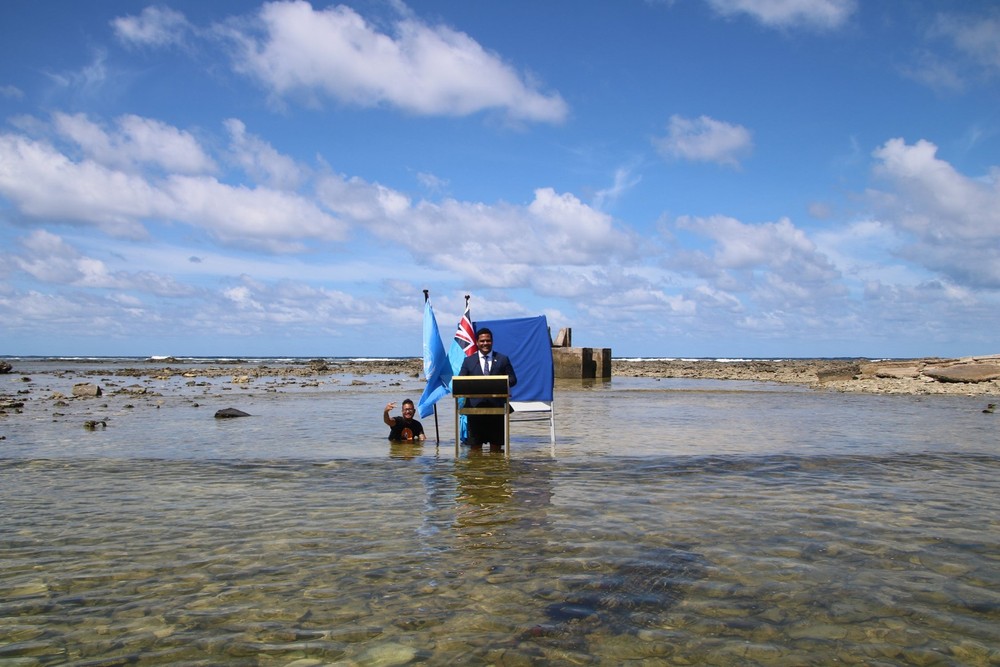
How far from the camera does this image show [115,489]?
924 centimetres

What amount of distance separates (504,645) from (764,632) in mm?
1684

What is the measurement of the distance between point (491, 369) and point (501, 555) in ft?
20.6

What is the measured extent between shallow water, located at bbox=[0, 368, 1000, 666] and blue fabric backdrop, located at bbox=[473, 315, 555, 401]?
1.65 m

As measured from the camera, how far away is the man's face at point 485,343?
40.4ft

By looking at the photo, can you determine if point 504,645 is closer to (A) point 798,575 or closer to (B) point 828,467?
(A) point 798,575

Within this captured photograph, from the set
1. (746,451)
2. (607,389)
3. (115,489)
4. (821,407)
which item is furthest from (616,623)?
(607,389)

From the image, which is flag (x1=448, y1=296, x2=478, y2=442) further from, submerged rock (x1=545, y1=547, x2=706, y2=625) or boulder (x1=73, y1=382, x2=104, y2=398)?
boulder (x1=73, y1=382, x2=104, y2=398)

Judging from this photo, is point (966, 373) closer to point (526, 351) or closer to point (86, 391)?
point (526, 351)

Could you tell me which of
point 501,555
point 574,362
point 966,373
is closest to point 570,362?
point 574,362

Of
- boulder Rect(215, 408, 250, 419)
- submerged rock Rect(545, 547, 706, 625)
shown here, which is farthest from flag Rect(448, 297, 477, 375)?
boulder Rect(215, 408, 250, 419)

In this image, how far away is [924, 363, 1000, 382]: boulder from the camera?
30.6 meters

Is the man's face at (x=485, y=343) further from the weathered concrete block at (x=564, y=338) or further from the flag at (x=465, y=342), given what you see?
the weathered concrete block at (x=564, y=338)

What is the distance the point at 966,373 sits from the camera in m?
31.2

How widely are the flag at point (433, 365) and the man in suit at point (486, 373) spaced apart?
466mm
